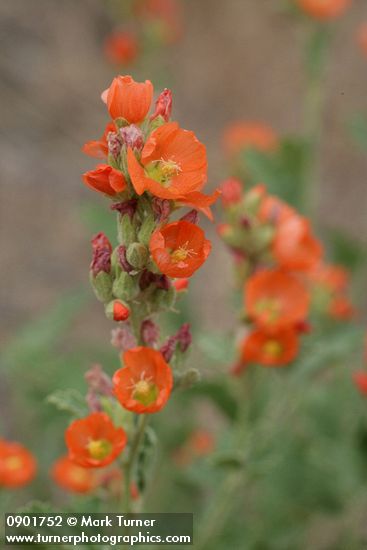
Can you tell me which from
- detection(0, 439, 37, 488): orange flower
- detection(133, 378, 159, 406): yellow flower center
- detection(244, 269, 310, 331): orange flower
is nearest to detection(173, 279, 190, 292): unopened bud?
detection(133, 378, 159, 406): yellow flower center

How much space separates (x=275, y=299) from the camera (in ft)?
6.89

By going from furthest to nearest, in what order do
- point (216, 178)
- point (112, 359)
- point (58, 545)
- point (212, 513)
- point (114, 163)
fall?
point (216, 178) < point (112, 359) < point (212, 513) < point (58, 545) < point (114, 163)

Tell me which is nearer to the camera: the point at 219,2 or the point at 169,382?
the point at 169,382

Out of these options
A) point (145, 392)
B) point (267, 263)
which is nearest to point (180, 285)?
point (145, 392)

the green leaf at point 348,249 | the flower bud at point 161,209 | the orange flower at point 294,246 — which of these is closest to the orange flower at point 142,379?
the flower bud at point 161,209

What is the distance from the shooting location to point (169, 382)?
1340 mm

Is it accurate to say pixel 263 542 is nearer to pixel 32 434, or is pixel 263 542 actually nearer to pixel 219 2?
pixel 32 434

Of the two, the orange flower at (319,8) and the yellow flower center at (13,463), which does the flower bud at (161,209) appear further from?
the orange flower at (319,8)

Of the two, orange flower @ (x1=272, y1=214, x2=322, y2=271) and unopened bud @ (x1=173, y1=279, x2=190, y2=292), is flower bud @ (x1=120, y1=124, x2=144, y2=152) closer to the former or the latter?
unopened bud @ (x1=173, y1=279, x2=190, y2=292)

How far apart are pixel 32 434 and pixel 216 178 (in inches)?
108

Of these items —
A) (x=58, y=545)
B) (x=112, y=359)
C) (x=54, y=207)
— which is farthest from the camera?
(x=54, y=207)

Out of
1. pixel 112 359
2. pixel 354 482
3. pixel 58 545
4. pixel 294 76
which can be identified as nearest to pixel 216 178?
pixel 294 76

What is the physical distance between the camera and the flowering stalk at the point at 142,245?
127 centimetres

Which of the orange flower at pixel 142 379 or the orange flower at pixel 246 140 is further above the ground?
the orange flower at pixel 246 140
